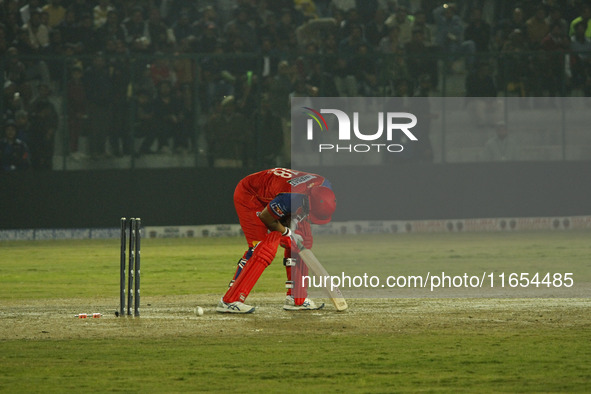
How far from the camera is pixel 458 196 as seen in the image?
1998 cm

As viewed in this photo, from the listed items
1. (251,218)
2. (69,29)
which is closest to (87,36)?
(69,29)

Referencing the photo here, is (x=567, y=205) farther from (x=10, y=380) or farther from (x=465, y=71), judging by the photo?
(x=10, y=380)

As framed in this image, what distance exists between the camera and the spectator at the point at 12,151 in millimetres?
21297

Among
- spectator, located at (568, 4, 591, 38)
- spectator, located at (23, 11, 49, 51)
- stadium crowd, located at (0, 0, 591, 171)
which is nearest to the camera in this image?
stadium crowd, located at (0, 0, 591, 171)

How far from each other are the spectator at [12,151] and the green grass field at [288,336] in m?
3.97

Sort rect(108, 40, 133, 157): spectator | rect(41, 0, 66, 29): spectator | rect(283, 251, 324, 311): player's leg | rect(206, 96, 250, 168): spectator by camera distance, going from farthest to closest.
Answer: rect(41, 0, 66, 29): spectator, rect(206, 96, 250, 168): spectator, rect(108, 40, 133, 157): spectator, rect(283, 251, 324, 311): player's leg

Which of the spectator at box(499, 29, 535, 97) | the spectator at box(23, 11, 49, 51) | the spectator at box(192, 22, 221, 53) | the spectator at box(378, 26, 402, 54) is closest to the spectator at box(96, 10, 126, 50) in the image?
the spectator at box(23, 11, 49, 51)

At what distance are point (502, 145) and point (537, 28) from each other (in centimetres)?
611

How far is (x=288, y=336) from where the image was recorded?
10.3 m

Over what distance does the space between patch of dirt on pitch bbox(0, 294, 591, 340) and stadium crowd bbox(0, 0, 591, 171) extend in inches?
340

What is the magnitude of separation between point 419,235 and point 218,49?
6588 millimetres

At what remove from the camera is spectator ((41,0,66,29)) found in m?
24.0

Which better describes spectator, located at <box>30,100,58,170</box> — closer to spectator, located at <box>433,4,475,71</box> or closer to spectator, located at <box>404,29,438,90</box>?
spectator, located at <box>404,29,438,90</box>

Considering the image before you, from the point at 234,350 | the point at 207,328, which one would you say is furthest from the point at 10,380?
the point at 207,328
